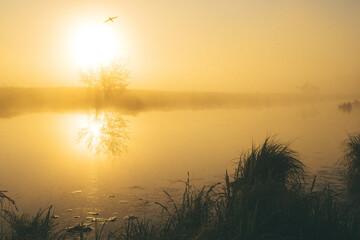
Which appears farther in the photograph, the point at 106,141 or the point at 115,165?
the point at 106,141

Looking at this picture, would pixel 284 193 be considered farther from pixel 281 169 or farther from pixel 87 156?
pixel 87 156

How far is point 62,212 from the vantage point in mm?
8305

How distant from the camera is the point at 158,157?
627 inches

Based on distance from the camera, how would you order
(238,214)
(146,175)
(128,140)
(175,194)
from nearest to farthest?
1. (238,214)
2. (175,194)
3. (146,175)
4. (128,140)

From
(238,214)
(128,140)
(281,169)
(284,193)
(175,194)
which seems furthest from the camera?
(128,140)

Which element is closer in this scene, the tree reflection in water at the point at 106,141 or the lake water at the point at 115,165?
the lake water at the point at 115,165

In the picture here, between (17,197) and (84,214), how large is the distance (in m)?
2.83

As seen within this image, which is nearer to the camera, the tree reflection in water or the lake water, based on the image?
the lake water

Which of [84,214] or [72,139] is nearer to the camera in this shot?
[84,214]

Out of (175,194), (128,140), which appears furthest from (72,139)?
(175,194)

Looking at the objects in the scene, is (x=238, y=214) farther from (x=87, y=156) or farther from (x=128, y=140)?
(x=128, y=140)

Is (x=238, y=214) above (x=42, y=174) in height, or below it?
above

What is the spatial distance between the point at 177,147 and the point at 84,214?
10.9m

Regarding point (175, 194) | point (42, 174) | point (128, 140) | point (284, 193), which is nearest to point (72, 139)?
point (128, 140)
